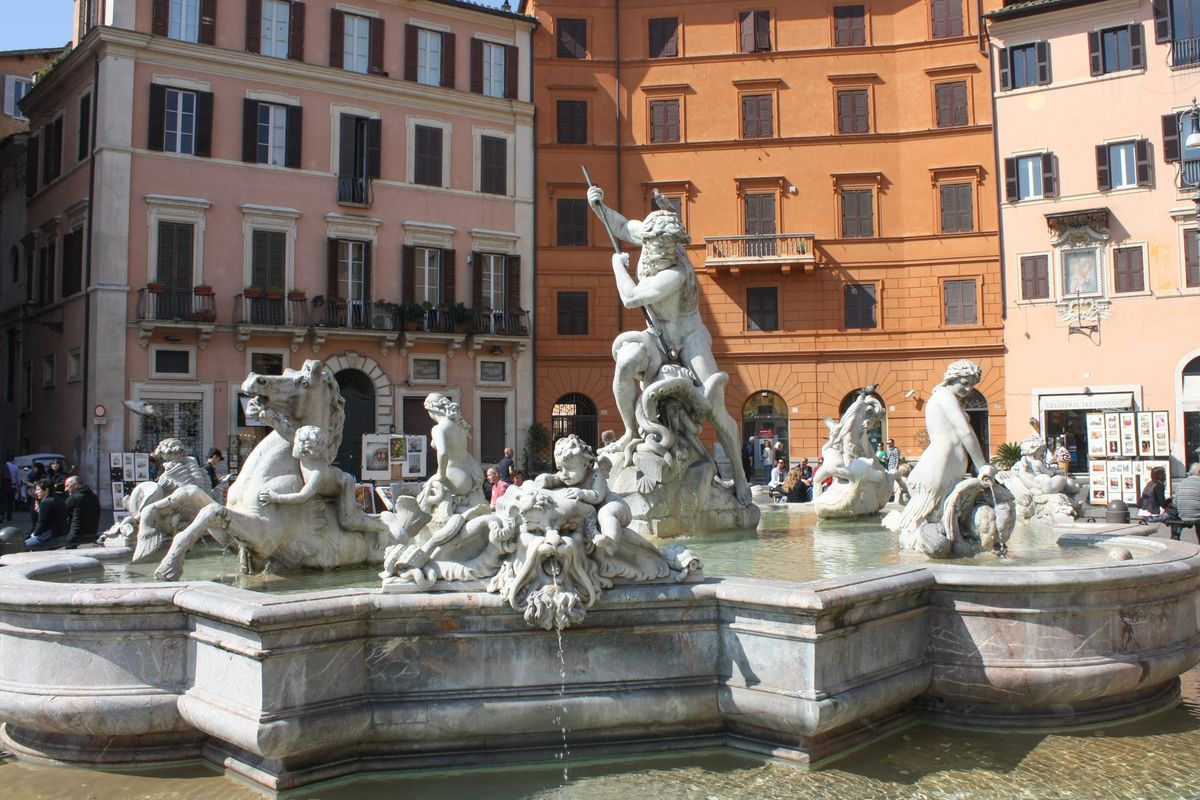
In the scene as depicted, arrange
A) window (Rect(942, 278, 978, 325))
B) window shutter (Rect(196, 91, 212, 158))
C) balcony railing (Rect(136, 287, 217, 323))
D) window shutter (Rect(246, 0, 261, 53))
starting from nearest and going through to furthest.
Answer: balcony railing (Rect(136, 287, 217, 323))
window shutter (Rect(196, 91, 212, 158))
window shutter (Rect(246, 0, 261, 53))
window (Rect(942, 278, 978, 325))

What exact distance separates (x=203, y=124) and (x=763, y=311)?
17.0m

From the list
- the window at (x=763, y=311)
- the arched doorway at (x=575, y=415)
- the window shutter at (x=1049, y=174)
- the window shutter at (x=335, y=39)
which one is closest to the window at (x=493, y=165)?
the window shutter at (x=335, y=39)

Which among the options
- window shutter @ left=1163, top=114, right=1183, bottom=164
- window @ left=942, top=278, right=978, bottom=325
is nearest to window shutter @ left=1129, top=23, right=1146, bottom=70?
window shutter @ left=1163, top=114, right=1183, bottom=164

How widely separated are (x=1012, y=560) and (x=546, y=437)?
82.2ft

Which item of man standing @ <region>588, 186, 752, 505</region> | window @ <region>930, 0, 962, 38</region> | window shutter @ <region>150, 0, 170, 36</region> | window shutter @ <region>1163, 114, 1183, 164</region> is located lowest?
man standing @ <region>588, 186, 752, 505</region>

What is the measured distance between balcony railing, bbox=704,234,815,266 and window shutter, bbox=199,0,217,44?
49.8ft

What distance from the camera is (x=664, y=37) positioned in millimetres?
33219

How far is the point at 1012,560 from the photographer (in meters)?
5.96

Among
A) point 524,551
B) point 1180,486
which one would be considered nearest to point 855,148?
point 1180,486

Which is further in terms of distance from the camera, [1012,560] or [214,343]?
[214,343]

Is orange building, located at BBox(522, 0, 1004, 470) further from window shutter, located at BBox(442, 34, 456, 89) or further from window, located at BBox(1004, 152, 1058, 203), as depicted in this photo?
window shutter, located at BBox(442, 34, 456, 89)

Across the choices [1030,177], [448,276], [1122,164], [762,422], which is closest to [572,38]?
[448,276]

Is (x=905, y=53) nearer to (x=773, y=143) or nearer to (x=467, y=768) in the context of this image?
(x=773, y=143)

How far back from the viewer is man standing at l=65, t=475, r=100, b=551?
31.1ft
